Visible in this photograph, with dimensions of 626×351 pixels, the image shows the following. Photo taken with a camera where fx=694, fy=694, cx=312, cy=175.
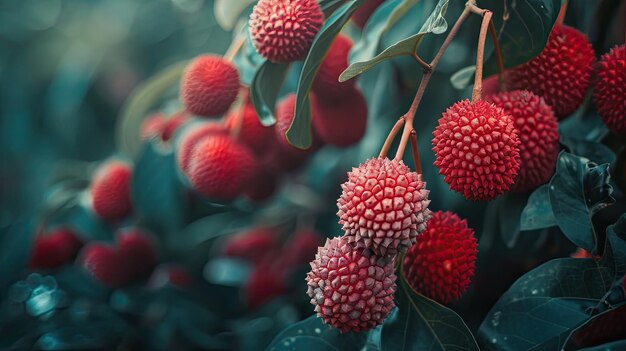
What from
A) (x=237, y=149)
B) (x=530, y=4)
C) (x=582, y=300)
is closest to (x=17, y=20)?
(x=237, y=149)

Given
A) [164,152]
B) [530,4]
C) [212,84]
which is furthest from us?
[164,152]

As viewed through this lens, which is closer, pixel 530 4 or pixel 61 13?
pixel 530 4

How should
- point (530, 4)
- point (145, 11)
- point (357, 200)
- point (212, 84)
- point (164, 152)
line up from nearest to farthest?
point (357, 200) → point (530, 4) → point (212, 84) → point (164, 152) → point (145, 11)

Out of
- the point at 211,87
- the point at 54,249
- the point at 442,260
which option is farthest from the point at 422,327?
the point at 54,249

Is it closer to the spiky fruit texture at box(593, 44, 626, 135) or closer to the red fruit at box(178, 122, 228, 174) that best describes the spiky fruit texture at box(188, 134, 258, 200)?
the red fruit at box(178, 122, 228, 174)

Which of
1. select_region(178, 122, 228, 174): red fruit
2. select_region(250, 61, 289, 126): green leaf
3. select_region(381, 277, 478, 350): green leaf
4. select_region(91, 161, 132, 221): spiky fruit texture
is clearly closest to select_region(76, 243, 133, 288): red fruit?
select_region(91, 161, 132, 221): spiky fruit texture

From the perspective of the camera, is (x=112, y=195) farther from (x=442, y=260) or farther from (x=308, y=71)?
(x=442, y=260)

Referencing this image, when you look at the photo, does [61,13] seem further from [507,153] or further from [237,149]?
[507,153]
